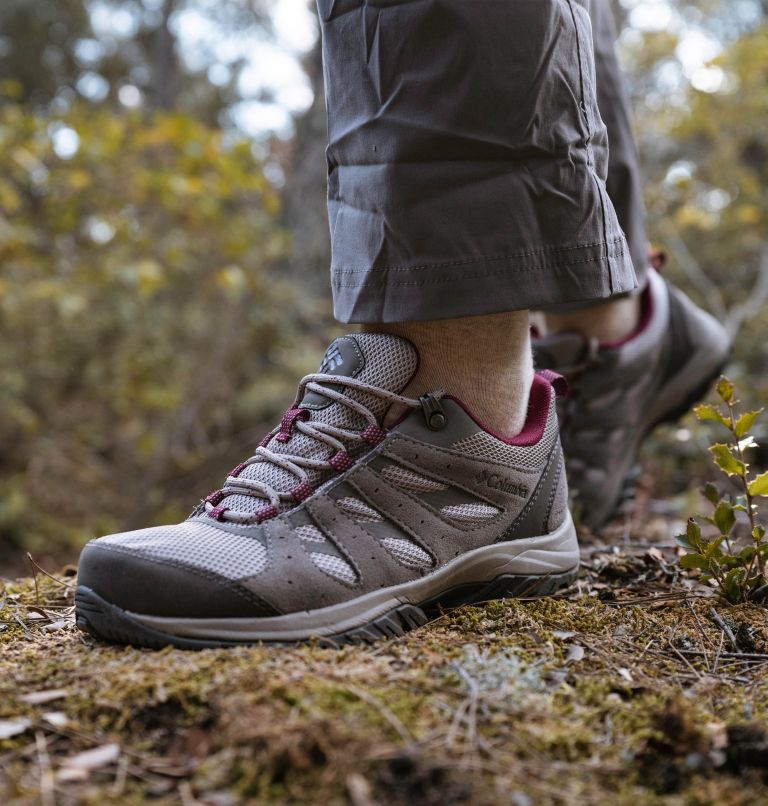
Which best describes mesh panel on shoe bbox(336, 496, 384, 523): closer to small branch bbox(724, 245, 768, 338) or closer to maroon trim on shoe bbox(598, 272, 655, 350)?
maroon trim on shoe bbox(598, 272, 655, 350)

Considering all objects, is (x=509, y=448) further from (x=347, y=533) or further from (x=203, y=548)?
(x=203, y=548)

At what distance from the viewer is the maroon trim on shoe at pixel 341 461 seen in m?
1.40

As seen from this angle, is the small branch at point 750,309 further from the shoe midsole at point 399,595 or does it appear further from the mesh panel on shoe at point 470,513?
the mesh panel on shoe at point 470,513

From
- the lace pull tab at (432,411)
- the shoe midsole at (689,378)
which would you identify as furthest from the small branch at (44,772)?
the shoe midsole at (689,378)

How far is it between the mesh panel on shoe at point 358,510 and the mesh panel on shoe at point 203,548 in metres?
0.17

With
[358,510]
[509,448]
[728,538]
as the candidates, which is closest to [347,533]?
[358,510]

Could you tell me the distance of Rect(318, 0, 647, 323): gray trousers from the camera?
1319mm

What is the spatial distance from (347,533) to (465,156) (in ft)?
2.33

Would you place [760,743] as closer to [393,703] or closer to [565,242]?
[393,703]

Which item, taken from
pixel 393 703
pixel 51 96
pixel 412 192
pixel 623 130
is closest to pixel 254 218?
pixel 623 130

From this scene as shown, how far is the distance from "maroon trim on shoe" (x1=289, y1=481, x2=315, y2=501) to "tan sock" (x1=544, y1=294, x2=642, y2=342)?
123 centimetres

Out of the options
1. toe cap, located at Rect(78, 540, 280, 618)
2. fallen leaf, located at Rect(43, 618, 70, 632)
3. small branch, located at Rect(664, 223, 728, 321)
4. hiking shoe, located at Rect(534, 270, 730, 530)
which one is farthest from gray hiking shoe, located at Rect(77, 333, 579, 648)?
small branch, located at Rect(664, 223, 728, 321)

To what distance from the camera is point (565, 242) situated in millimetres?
1408

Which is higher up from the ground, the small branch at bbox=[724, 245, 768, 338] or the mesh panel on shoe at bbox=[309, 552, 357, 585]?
the small branch at bbox=[724, 245, 768, 338]
